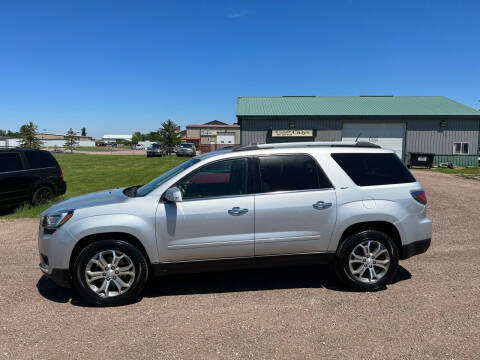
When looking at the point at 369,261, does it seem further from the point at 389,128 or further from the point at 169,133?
the point at 169,133

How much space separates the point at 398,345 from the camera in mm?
2879

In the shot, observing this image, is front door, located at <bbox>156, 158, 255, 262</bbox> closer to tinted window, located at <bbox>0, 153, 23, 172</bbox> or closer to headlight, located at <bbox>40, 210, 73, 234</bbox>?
headlight, located at <bbox>40, 210, 73, 234</bbox>

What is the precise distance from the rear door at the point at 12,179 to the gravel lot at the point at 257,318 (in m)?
3.77

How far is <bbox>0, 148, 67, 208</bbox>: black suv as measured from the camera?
7.89 meters

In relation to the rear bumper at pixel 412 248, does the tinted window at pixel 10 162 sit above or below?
above

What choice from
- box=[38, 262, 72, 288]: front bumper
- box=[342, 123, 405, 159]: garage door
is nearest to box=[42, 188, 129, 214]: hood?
box=[38, 262, 72, 288]: front bumper

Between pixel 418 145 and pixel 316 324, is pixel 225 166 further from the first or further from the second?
pixel 418 145

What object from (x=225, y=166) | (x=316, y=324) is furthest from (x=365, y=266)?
(x=225, y=166)

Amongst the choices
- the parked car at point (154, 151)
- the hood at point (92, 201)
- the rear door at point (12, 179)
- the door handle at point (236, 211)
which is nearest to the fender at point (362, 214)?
the door handle at point (236, 211)

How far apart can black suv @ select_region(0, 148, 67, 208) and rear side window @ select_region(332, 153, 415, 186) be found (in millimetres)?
7739

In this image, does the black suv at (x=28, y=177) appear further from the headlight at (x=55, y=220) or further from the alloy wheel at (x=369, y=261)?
the alloy wheel at (x=369, y=261)

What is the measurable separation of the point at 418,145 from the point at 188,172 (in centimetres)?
2513

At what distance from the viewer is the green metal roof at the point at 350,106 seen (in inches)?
973

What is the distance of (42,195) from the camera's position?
8656 millimetres
